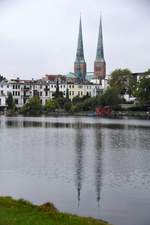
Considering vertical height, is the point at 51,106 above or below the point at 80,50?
below

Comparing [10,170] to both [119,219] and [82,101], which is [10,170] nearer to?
[119,219]

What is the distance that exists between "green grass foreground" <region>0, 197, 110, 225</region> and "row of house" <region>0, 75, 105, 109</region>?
400 feet

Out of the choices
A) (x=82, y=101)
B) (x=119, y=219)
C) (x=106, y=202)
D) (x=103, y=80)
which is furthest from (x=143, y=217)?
(x=103, y=80)

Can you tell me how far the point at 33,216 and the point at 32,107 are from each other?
112 metres

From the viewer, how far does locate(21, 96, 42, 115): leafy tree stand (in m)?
120

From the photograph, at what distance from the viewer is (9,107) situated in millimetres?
130750

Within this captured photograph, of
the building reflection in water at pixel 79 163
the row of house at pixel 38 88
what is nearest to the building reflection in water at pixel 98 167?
the building reflection in water at pixel 79 163

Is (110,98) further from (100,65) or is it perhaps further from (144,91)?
(100,65)

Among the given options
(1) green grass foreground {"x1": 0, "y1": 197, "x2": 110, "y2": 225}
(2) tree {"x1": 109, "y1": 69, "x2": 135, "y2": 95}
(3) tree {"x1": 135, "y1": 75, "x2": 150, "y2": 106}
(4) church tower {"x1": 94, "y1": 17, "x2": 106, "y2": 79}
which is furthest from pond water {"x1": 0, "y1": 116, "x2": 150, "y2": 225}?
(4) church tower {"x1": 94, "y1": 17, "x2": 106, "y2": 79}

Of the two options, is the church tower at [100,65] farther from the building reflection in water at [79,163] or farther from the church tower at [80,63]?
the building reflection in water at [79,163]

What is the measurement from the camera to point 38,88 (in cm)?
14088

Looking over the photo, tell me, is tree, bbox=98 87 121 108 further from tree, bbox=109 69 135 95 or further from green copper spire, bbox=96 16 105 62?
green copper spire, bbox=96 16 105 62

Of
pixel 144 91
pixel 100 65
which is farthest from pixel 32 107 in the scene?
pixel 100 65

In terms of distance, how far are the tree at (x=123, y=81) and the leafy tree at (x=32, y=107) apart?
21.0 m
